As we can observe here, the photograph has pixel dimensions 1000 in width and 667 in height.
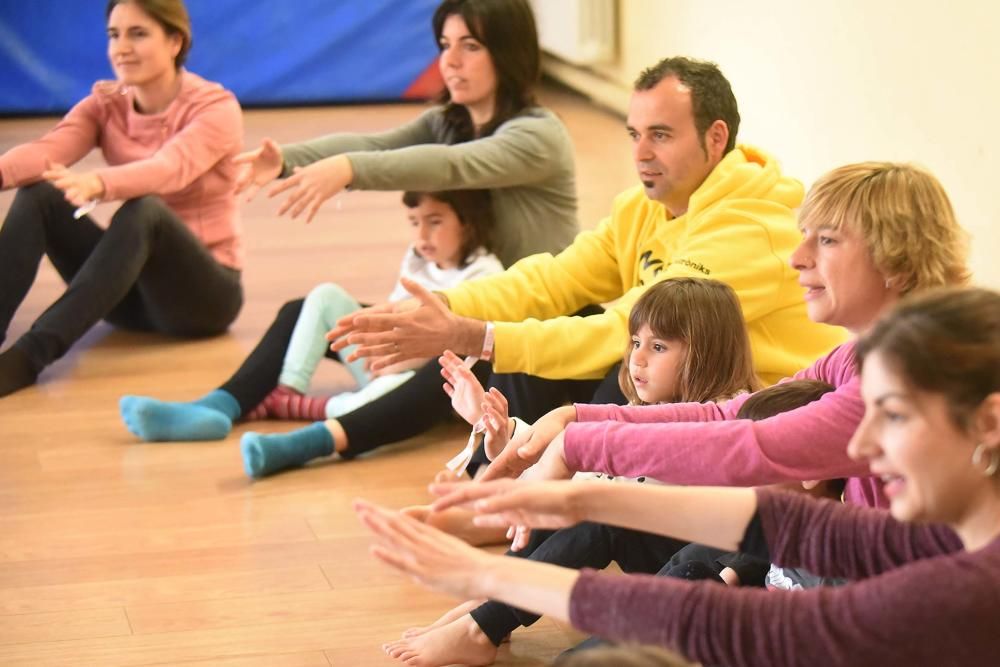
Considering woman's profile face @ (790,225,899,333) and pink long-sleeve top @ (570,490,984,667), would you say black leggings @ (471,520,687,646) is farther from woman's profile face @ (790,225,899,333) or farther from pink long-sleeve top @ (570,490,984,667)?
pink long-sleeve top @ (570,490,984,667)

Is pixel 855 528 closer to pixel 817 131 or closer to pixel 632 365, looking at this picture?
pixel 632 365

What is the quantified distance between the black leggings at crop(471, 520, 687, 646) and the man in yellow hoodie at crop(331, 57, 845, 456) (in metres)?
0.38

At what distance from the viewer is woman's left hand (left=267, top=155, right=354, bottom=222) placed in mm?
2662

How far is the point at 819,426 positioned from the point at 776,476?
0.25 ft

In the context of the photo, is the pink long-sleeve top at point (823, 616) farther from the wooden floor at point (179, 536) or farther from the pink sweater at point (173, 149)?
the pink sweater at point (173, 149)

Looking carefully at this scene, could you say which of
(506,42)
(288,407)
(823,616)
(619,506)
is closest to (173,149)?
(288,407)

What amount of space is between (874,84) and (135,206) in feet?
5.95

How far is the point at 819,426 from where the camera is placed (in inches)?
66.1

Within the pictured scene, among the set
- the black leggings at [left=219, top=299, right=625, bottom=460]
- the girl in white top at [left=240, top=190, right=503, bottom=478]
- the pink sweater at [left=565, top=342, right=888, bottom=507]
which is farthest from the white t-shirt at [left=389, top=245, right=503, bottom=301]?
the pink sweater at [left=565, top=342, right=888, bottom=507]

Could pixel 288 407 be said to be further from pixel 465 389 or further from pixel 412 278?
pixel 465 389

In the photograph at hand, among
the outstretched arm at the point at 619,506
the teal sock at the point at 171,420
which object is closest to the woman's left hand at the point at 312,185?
the teal sock at the point at 171,420

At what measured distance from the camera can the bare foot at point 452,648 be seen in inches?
79.3

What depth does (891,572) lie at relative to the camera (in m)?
1.23

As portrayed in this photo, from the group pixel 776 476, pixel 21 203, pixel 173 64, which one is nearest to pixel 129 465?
pixel 21 203
